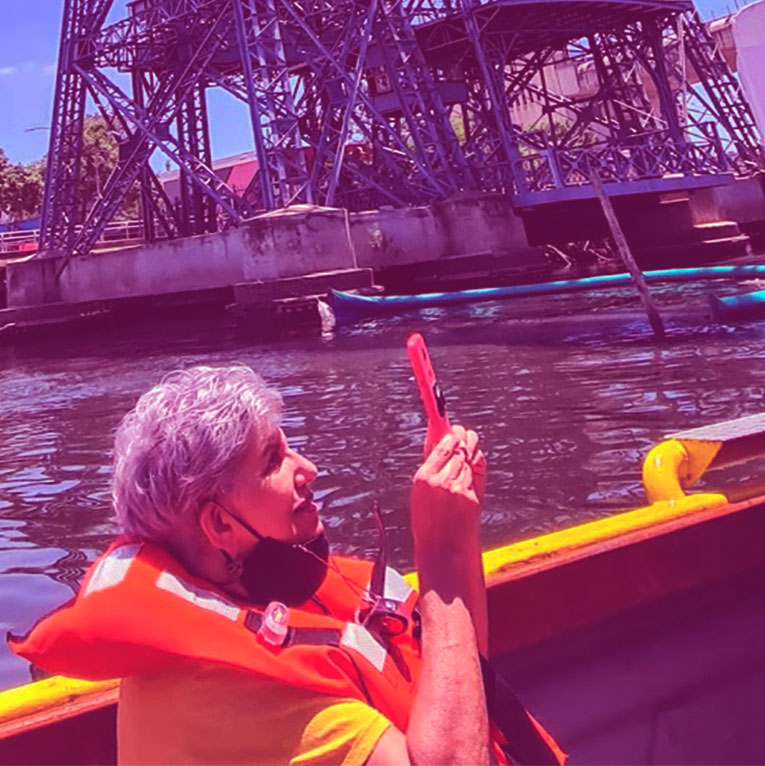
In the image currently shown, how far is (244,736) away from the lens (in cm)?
166

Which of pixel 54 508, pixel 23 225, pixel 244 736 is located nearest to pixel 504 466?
pixel 54 508

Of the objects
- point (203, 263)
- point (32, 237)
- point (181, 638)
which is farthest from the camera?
point (32, 237)

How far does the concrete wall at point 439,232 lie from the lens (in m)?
24.5

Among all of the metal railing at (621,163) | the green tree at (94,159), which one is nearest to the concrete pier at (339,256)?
the metal railing at (621,163)

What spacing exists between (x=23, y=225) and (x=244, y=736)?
66.2m

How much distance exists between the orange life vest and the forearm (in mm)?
97

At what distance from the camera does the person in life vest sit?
1659 mm

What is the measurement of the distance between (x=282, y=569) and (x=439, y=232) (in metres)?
23.7

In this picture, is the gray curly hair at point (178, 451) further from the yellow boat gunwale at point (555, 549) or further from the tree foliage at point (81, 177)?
the tree foliage at point (81, 177)

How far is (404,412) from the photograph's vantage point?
10.6 m

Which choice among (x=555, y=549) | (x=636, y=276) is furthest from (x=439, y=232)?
(x=555, y=549)

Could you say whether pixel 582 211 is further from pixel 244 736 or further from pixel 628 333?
pixel 244 736

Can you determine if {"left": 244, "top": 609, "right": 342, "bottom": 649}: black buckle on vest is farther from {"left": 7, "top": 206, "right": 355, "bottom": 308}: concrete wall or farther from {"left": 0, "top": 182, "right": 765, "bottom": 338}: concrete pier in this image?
{"left": 7, "top": 206, "right": 355, "bottom": 308}: concrete wall

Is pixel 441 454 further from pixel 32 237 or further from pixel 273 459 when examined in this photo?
pixel 32 237
